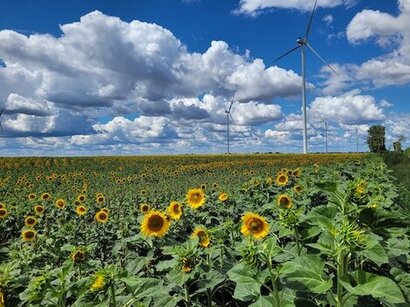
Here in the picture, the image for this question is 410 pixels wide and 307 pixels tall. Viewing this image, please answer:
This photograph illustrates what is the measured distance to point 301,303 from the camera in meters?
2.42

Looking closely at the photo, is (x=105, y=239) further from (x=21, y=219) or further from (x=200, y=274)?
(x=200, y=274)

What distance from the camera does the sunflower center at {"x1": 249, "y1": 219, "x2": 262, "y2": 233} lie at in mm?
3559

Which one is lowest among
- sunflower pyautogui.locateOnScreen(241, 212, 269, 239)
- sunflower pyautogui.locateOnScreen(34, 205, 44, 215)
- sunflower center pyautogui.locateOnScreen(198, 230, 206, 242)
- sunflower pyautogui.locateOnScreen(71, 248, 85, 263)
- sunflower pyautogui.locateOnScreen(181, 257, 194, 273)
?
sunflower pyautogui.locateOnScreen(34, 205, 44, 215)

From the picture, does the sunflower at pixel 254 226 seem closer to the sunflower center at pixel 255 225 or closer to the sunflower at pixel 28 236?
the sunflower center at pixel 255 225

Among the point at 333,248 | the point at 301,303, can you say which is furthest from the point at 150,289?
the point at 333,248

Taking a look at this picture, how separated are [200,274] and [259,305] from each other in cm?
80

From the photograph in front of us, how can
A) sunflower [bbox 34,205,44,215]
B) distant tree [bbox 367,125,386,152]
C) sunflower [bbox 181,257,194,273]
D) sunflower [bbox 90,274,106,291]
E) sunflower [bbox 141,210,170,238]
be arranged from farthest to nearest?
distant tree [bbox 367,125,386,152] → sunflower [bbox 34,205,44,215] → sunflower [bbox 141,210,170,238] → sunflower [bbox 181,257,194,273] → sunflower [bbox 90,274,106,291]

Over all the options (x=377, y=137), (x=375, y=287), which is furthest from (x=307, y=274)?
(x=377, y=137)

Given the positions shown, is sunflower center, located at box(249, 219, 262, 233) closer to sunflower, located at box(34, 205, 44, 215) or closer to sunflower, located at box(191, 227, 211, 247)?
sunflower, located at box(191, 227, 211, 247)

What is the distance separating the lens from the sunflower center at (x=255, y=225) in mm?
3559

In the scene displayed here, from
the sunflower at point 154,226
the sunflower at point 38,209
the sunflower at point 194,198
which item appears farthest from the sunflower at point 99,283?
the sunflower at point 38,209

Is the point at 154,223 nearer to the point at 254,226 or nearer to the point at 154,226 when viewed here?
the point at 154,226

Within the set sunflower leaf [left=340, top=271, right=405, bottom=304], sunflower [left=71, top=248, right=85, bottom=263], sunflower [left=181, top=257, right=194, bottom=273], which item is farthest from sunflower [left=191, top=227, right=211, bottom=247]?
sunflower leaf [left=340, top=271, right=405, bottom=304]

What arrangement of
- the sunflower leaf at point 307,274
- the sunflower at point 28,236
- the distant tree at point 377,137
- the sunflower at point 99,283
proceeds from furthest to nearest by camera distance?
the distant tree at point 377,137 → the sunflower at point 28,236 → the sunflower at point 99,283 → the sunflower leaf at point 307,274
